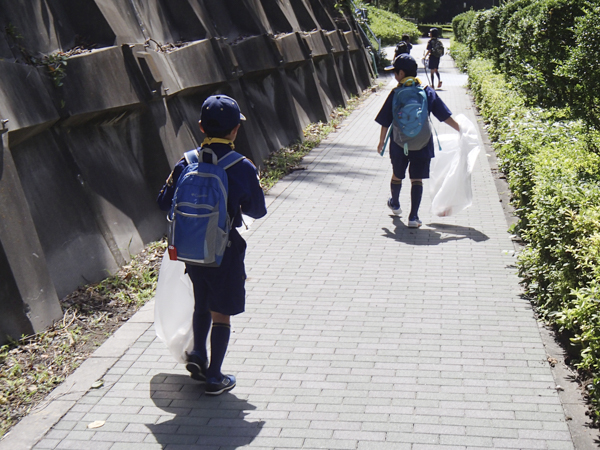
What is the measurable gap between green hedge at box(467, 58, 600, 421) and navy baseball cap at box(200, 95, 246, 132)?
246 cm

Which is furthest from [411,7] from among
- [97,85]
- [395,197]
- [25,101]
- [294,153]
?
[25,101]

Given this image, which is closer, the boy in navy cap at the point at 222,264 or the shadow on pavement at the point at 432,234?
the boy in navy cap at the point at 222,264

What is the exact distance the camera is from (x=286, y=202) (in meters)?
9.95

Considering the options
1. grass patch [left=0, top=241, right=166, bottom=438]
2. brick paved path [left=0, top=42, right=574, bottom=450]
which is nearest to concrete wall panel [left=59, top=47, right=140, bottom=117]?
grass patch [left=0, top=241, right=166, bottom=438]

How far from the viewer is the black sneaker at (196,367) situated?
479 centimetres

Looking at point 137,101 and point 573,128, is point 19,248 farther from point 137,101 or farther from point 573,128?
point 573,128

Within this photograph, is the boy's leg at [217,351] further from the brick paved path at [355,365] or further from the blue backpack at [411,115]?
the blue backpack at [411,115]

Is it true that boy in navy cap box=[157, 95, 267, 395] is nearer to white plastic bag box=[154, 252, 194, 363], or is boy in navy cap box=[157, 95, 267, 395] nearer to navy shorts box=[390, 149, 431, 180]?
white plastic bag box=[154, 252, 194, 363]

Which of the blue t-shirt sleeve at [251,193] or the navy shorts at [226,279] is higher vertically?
the blue t-shirt sleeve at [251,193]

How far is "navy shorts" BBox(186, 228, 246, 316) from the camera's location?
4570 mm

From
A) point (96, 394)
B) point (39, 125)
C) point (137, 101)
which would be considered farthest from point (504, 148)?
point (96, 394)

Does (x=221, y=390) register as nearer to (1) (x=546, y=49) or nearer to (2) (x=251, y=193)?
(2) (x=251, y=193)

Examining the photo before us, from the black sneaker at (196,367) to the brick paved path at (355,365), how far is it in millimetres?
101

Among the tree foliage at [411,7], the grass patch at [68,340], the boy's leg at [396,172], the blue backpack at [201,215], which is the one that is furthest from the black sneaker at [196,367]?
the tree foliage at [411,7]
